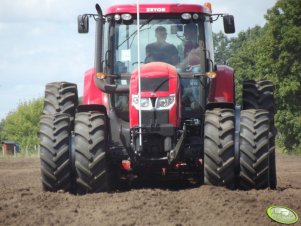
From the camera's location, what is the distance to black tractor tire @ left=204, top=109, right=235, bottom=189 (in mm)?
9594

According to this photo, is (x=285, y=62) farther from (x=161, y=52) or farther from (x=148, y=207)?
(x=148, y=207)

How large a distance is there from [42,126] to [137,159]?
52.8 inches

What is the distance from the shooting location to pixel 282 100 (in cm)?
4350

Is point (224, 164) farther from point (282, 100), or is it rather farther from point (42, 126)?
point (282, 100)

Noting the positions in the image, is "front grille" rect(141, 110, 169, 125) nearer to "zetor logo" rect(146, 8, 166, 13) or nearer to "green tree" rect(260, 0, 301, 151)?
"zetor logo" rect(146, 8, 166, 13)

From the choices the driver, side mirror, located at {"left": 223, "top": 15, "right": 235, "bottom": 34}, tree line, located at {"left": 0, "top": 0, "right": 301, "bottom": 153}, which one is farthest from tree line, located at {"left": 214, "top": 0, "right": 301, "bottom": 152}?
the driver

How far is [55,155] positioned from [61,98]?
1.72 meters

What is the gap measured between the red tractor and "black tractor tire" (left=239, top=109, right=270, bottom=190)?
1 cm

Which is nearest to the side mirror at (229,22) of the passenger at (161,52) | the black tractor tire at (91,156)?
the passenger at (161,52)

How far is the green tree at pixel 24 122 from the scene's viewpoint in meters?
98.6

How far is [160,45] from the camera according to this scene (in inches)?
424

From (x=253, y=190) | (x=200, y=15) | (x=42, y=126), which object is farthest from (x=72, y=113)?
(x=253, y=190)

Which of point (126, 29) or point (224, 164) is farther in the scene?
point (126, 29)

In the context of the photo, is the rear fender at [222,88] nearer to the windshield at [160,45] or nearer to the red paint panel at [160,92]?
the windshield at [160,45]
